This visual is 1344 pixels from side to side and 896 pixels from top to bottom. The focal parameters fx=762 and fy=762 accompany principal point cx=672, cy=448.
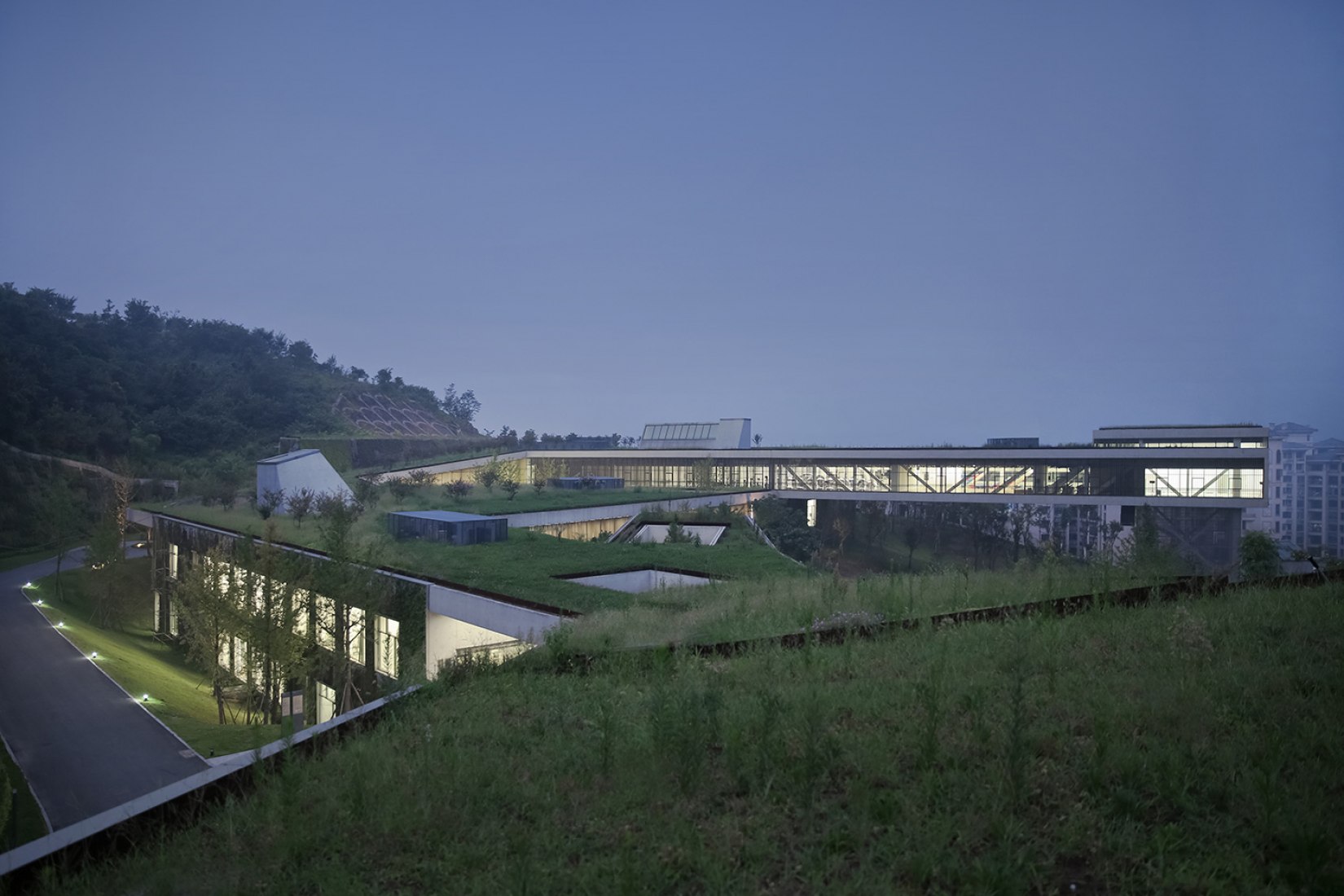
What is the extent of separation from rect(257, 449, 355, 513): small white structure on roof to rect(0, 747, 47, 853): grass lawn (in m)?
16.7

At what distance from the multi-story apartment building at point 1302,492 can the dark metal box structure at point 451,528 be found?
22873mm

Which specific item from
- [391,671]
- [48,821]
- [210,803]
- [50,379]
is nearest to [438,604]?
[391,671]

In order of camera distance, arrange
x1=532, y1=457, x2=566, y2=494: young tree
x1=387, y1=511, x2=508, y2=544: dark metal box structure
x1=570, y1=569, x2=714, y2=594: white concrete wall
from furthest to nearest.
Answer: x1=532, y1=457, x2=566, y2=494: young tree < x1=387, y1=511, x2=508, y2=544: dark metal box structure < x1=570, y1=569, x2=714, y2=594: white concrete wall

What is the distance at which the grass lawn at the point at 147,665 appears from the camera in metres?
16.9

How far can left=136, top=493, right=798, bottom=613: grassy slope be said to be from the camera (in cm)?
1642

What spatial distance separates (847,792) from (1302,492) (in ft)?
113

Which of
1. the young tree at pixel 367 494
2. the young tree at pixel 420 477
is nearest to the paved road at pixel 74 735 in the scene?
the young tree at pixel 367 494

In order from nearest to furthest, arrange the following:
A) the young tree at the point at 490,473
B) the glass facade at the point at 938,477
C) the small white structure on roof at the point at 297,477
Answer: the small white structure on roof at the point at 297,477 → the glass facade at the point at 938,477 → the young tree at the point at 490,473

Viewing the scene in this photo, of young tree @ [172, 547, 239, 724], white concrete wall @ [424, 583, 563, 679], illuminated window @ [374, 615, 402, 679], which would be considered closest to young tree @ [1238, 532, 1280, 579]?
white concrete wall @ [424, 583, 563, 679]

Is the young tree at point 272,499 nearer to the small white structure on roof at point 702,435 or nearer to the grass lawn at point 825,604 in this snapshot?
the grass lawn at point 825,604

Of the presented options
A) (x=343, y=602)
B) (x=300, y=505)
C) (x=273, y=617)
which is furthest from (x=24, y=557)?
(x=343, y=602)

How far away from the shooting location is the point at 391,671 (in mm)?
17812

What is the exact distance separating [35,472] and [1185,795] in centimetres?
5731

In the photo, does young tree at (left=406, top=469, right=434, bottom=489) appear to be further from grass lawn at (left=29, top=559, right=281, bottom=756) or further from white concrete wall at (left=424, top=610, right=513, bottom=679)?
white concrete wall at (left=424, top=610, right=513, bottom=679)
